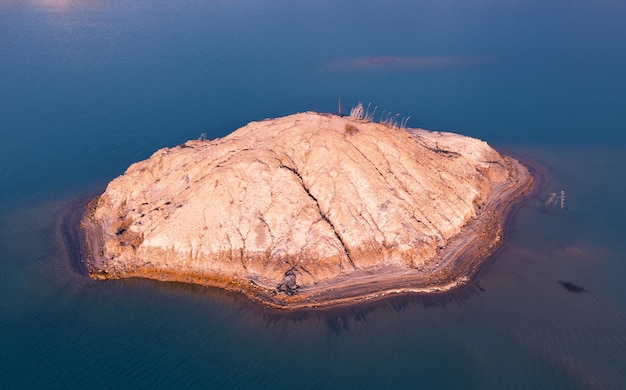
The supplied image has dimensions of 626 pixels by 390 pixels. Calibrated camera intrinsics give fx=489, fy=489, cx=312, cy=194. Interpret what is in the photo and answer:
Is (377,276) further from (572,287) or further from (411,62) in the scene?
(411,62)

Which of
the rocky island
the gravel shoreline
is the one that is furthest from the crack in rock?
the gravel shoreline

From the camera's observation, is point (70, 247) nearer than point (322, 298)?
No

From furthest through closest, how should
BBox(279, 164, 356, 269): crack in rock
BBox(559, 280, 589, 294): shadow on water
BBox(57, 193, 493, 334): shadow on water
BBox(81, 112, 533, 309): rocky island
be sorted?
BBox(279, 164, 356, 269): crack in rock, BBox(81, 112, 533, 309): rocky island, BBox(559, 280, 589, 294): shadow on water, BBox(57, 193, 493, 334): shadow on water

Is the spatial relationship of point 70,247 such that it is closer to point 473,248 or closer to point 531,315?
point 473,248

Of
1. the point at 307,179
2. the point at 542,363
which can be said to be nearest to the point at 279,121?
the point at 307,179

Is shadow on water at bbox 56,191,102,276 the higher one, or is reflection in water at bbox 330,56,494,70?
reflection in water at bbox 330,56,494,70

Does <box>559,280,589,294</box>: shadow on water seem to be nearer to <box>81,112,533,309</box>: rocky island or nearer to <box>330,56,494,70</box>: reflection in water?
<box>81,112,533,309</box>: rocky island

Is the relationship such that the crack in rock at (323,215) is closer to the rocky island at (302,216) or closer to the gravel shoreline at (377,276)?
the rocky island at (302,216)

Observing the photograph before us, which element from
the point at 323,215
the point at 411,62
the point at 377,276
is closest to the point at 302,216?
the point at 323,215
